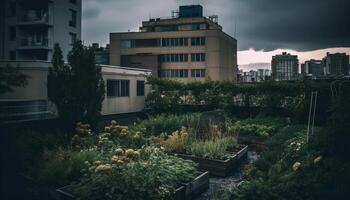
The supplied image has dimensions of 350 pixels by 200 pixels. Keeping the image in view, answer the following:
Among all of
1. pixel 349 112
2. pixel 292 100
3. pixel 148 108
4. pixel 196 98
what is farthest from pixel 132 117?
pixel 349 112

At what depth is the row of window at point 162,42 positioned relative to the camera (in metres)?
57.9

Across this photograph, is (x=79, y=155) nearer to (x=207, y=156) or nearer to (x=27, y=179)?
(x=27, y=179)

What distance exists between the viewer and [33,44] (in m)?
37.2

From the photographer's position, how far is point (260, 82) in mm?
18438

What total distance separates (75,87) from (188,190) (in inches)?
295

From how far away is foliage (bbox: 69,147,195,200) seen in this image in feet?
18.3

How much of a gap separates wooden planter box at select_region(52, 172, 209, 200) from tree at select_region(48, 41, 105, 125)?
20.8 ft

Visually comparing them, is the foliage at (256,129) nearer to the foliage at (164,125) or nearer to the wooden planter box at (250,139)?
the wooden planter box at (250,139)

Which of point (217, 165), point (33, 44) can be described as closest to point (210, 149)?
Answer: point (217, 165)

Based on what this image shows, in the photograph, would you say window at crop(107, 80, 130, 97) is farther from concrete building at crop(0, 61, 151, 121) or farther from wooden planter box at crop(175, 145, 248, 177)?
wooden planter box at crop(175, 145, 248, 177)

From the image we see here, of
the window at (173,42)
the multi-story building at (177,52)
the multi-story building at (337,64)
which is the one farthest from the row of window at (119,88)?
the window at (173,42)

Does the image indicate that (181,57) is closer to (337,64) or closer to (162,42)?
(162,42)

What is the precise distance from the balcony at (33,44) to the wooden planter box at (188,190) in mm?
33638

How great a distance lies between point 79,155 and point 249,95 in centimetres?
1308
